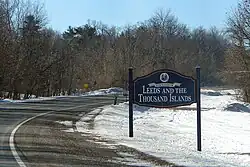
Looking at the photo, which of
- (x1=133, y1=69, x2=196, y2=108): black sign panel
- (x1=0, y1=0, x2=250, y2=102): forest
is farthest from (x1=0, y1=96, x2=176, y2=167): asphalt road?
(x1=0, y1=0, x2=250, y2=102): forest

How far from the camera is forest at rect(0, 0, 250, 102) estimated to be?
1870 inches

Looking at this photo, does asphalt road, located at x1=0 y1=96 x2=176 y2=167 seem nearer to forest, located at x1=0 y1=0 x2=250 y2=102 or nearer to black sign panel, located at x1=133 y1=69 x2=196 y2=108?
black sign panel, located at x1=133 y1=69 x2=196 y2=108

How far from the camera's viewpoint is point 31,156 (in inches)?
436

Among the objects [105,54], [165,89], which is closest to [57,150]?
[165,89]

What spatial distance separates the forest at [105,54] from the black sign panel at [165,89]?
101 feet

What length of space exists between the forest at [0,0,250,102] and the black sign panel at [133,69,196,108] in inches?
1212

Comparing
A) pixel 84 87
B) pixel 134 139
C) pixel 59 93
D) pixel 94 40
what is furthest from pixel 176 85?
pixel 94 40

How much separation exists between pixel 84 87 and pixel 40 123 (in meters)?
52.7

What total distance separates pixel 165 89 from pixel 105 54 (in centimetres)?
6925

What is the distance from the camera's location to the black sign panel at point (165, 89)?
48.1 feet

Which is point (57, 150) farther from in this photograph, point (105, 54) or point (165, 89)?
point (105, 54)

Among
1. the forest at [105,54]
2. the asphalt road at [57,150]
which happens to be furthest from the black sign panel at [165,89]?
the forest at [105,54]

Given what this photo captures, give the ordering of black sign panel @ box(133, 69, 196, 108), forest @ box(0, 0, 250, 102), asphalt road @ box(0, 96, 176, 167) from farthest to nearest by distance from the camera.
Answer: forest @ box(0, 0, 250, 102) < black sign panel @ box(133, 69, 196, 108) < asphalt road @ box(0, 96, 176, 167)

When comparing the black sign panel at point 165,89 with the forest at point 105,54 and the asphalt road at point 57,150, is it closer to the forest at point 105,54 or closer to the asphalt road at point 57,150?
the asphalt road at point 57,150
